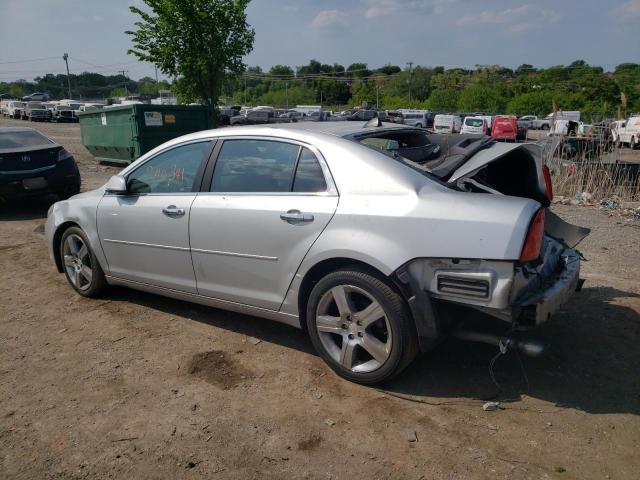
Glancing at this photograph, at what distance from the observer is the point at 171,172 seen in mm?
4316

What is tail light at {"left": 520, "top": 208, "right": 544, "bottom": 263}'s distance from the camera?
2.81m

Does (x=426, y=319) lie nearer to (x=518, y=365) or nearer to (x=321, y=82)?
(x=518, y=365)

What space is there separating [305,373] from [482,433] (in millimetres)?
1220

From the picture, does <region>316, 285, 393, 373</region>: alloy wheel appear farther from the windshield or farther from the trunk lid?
the windshield

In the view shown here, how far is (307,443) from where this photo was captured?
2859 millimetres

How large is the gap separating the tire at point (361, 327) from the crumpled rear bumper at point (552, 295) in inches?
25.5

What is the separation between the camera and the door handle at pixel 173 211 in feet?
13.2

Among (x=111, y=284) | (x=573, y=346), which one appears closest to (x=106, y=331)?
(x=111, y=284)

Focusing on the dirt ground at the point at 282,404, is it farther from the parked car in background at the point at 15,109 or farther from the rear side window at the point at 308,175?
the parked car in background at the point at 15,109

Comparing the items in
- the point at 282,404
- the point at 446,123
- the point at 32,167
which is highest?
the point at 32,167

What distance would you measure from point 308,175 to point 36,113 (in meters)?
49.6

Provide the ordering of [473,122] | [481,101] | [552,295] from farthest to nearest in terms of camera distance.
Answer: [481,101] < [473,122] < [552,295]

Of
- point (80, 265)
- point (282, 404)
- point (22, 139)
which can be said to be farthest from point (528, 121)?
point (282, 404)

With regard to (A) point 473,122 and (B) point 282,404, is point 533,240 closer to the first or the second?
(B) point 282,404
